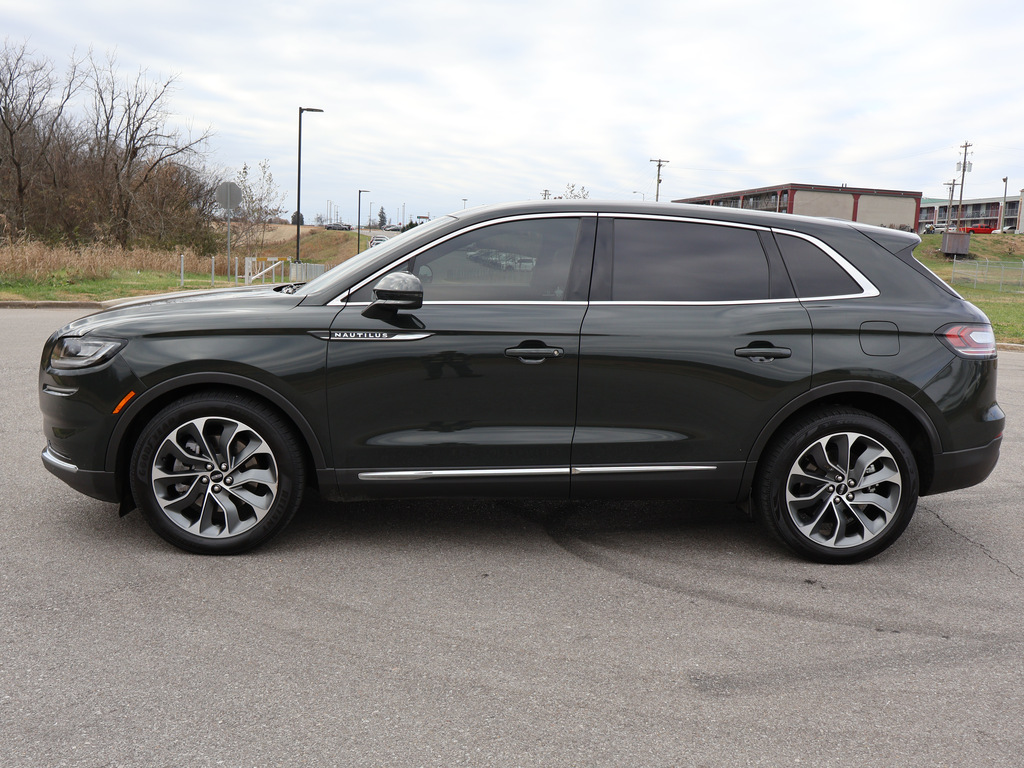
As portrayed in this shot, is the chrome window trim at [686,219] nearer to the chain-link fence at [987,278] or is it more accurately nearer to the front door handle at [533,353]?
the front door handle at [533,353]

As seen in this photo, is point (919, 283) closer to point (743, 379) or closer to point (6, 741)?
point (743, 379)

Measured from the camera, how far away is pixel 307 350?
4.23 m

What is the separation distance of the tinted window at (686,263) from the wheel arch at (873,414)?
0.60 meters

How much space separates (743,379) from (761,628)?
1.28m

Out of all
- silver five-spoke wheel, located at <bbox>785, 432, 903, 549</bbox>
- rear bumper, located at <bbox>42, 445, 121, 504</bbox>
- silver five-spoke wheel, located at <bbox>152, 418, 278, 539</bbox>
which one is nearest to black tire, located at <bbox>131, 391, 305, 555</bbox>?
silver five-spoke wheel, located at <bbox>152, 418, 278, 539</bbox>

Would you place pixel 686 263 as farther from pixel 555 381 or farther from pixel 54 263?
pixel 54 263

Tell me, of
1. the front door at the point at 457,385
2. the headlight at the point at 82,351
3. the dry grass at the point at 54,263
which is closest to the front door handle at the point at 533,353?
the front door at the point at 457,385

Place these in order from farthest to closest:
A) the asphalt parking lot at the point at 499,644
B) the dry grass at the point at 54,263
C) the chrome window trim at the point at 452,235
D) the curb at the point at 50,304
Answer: the dry grass at the point at 54,263, the curb at the point at 50,304, the chrome window trim at the point at 452,235, the asphalt parking lot at the point at 499,644

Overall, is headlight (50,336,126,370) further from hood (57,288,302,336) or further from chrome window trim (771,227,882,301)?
chrome window trim (771,227,882,301)

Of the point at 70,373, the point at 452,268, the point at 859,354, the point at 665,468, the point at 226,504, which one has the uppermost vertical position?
the point at 452,268

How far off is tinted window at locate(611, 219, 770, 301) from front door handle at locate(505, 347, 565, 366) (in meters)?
0.44

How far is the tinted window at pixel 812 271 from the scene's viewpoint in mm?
4527

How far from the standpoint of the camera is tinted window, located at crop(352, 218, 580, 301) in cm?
435

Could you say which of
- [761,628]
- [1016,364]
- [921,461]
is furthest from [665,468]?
[1016,364]
